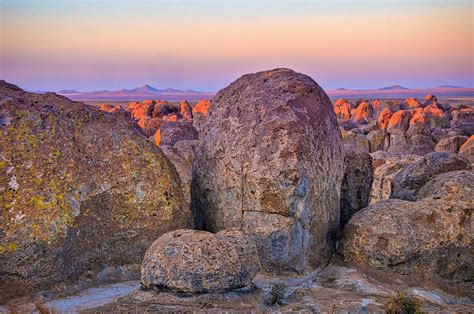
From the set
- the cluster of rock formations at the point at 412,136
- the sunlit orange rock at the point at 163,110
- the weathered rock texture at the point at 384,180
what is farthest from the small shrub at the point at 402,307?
the sunlit orange rock at the point at 163,110

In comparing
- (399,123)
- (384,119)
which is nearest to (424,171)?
(399,123)

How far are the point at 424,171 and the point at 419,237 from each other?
312cm

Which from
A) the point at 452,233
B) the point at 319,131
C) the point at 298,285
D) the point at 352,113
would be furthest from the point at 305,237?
the point at 352,113

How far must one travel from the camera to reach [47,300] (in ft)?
27.5

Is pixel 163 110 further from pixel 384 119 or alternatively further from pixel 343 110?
pixel 343 110

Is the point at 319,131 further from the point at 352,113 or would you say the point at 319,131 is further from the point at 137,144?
the point at 352,113

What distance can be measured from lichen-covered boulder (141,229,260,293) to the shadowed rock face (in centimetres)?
194

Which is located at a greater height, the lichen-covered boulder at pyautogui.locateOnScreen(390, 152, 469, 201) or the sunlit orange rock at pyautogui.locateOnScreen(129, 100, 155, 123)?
the lichen-covered boulder at pyautogui.locateOnScreen(390, 152, 469, 201)

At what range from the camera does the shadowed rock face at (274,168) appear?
10.1 meters

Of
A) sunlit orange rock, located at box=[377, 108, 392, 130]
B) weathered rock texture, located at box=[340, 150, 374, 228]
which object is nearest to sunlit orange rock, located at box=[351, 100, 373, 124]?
sunlit orange rock, located at box=[377, 108, 392, 130]

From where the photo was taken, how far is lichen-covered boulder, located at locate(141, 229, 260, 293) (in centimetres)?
771

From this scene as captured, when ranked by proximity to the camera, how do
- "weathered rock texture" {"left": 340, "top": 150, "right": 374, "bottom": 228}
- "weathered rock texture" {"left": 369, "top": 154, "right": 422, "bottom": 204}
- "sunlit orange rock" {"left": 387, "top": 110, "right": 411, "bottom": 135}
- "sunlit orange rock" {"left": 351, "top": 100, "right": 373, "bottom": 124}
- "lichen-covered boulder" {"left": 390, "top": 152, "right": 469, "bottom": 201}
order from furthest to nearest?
"sunlit orange rock" {"left": 351, "top": 100, "right": 373, "bottom": 124}
"sunlit orange rock" {"left": 387, "top": 110, "right": 411, "bottom": 135}
"weathered rock texture" {"left": 369, "top": 154, "right": 422, "bottom": 204}
"lichen-covered boulder" {"left": 390, "top": 152, "right": 469, "bottom": 201}
"weathered rock texture" {"left": 340, "top": 150, "right": 374, "bottom": 228}

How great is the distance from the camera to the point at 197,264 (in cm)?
772

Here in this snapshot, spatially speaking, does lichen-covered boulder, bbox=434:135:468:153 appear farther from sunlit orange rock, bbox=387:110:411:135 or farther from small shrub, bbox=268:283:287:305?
small shrub, bbox=268:283:287:305
